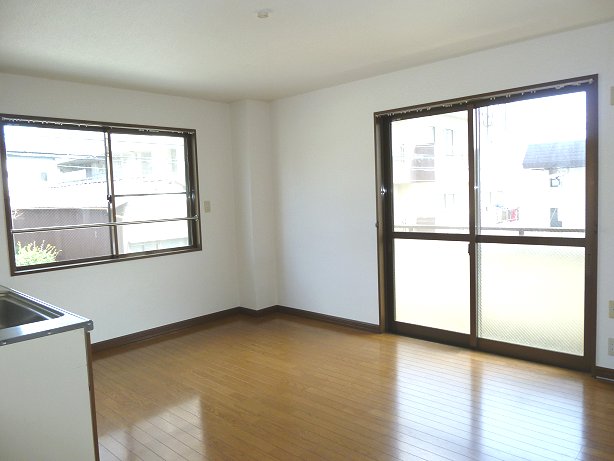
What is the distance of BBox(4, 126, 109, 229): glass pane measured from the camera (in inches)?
159

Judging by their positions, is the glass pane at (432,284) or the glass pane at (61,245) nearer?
the glass pane at (61,245)

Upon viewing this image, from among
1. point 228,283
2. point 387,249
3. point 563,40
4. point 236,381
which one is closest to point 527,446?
point 236,381

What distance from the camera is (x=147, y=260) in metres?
4.87

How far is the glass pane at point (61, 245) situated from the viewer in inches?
161

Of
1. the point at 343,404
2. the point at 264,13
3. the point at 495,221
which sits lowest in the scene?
the point at 343,404

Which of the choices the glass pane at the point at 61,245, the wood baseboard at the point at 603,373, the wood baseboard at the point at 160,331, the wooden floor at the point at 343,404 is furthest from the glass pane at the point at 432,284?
the glass pane at the point at 61,245

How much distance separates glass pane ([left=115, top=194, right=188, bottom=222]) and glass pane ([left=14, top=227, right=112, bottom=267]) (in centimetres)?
28

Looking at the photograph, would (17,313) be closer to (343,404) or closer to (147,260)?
(343,404)

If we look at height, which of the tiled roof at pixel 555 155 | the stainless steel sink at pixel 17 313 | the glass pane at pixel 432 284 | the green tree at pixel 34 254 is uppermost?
the tiled roof at pixel 555 155

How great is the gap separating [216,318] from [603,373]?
13.0ft

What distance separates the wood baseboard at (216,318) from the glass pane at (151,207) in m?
1.22

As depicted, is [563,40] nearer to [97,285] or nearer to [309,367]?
[309,367]

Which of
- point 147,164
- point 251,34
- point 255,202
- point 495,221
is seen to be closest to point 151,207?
point 147,164

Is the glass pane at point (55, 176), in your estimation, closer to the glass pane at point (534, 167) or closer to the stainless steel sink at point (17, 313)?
the stainless steel sink at point (17, 313)
